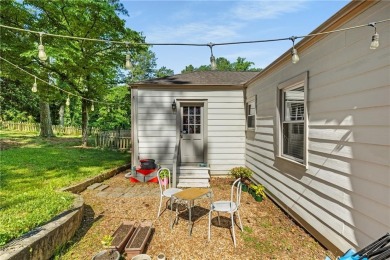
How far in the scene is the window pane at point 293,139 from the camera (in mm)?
4098

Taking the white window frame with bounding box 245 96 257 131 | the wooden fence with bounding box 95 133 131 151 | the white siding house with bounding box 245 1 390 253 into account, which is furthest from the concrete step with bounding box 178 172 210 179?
the wooden fence with bounding box 95 133 131 151

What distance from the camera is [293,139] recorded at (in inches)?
173

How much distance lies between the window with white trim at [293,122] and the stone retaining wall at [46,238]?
394cm

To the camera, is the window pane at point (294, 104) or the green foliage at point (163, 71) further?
the green foliage at point (163, 71)

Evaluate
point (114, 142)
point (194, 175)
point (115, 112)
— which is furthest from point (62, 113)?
point (194, 175)

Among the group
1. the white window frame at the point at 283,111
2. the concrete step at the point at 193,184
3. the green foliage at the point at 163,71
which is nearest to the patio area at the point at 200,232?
the concrete step at the point at 193,184

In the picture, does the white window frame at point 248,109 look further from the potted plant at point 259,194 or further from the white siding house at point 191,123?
the potted plant at point 259,194

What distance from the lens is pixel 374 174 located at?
2.34 m

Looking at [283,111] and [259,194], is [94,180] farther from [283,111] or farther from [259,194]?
[283,111]

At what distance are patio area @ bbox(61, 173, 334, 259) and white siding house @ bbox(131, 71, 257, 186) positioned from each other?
7.00 ft

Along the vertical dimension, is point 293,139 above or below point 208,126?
below

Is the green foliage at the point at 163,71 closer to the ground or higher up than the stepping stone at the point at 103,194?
higher up

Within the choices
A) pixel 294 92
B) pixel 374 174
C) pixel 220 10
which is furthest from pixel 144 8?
pixel 374 174

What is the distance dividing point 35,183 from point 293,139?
247 inches
